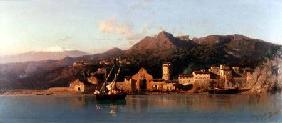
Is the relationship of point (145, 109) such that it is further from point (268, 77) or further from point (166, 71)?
point (268, 77)

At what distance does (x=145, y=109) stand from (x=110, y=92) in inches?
10.5

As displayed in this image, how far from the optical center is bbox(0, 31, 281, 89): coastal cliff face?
4.81 meters

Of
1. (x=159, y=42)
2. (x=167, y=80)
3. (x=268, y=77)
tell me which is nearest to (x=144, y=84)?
(x=167, y=80)

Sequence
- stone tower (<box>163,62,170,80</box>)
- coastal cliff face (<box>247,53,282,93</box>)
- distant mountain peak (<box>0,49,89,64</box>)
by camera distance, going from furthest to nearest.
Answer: coastal cliff face (<box>247,53,282,93</box>) → stone tower (<box>163,62,170,80</box>) → distant mountain peak (<box>0,49,89,64</box>)

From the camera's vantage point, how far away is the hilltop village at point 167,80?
4.88 m

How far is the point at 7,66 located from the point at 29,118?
0.37 metres

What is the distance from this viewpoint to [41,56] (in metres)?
4.77

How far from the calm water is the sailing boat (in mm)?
41

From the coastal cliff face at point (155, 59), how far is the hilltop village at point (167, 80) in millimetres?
33

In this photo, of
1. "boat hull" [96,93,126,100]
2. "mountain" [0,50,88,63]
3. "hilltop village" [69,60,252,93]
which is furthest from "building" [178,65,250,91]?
"mountain" [0,50,88,63]

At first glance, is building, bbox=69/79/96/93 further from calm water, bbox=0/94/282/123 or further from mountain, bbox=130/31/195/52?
mountain, bbox=130/31/195/52

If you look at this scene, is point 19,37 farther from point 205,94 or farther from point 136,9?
point 205,94

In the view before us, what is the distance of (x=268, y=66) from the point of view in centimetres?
501

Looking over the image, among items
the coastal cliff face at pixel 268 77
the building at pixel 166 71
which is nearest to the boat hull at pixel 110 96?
the building at pixel 166 71
